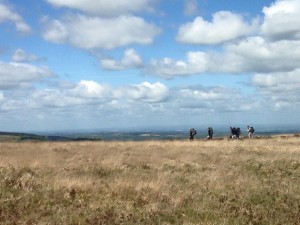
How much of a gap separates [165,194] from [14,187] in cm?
485

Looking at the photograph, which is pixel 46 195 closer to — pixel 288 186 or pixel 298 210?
pixel 298 210

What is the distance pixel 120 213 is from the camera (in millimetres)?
11906

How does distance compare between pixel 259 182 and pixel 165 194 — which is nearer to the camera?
pixel 165 194

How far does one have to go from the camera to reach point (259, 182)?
59.1ft

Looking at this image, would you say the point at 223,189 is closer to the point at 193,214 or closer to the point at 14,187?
the point at 193,214

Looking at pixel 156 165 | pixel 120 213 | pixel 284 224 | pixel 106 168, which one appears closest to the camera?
pixel 284 224

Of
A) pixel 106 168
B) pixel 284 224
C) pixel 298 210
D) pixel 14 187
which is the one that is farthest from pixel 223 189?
pixel 106 168

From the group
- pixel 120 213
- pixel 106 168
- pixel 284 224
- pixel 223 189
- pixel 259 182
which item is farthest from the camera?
pixel 106 168

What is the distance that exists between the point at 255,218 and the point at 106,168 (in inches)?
487

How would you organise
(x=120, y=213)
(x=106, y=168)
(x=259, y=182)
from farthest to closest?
(x=106, y=168) → (x=259, y=182) → (x=120, y=213)

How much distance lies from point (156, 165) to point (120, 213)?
1333cm

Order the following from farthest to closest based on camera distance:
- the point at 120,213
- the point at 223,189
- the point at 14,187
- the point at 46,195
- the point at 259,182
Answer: the point at 259,182 → the point at 223,189 → the point at 14,187 → the point at 46,195 → the point at 120,213

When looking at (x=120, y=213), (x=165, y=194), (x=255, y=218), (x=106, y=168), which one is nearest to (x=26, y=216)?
(x=120, y=213)

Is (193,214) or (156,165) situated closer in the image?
A: (193,214)
